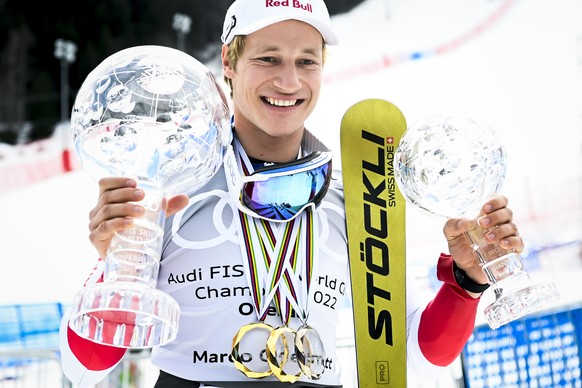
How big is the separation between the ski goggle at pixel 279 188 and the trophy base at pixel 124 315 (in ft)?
1.43

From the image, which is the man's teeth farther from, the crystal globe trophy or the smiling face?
the crystal globe trophy

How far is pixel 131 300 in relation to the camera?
1084 millimetres

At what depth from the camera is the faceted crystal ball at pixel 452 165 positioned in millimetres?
1297

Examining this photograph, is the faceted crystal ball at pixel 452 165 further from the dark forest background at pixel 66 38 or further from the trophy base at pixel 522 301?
the dark forest background at pixel 66 38

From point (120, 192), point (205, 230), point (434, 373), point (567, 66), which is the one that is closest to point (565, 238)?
point (567, 66)

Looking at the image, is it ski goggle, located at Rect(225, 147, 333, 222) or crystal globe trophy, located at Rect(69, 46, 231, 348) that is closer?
crystal globe trophy, located at Rect(69, 46, 231, 348)

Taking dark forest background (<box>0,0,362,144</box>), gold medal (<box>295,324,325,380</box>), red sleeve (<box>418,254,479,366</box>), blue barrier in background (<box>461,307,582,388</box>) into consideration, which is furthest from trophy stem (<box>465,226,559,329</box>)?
dark forest background (<box>0,0,362,144</box>)

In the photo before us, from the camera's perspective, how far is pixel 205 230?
5.09 feet

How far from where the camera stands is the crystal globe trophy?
1115mm

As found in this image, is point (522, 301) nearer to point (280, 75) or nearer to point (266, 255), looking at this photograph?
point (266, 255)

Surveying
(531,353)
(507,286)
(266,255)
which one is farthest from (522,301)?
→ (531,353)

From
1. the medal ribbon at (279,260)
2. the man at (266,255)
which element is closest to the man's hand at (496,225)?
the man at (266,255)

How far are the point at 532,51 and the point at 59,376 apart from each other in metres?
4.84

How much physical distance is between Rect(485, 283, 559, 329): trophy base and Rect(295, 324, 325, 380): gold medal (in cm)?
34
